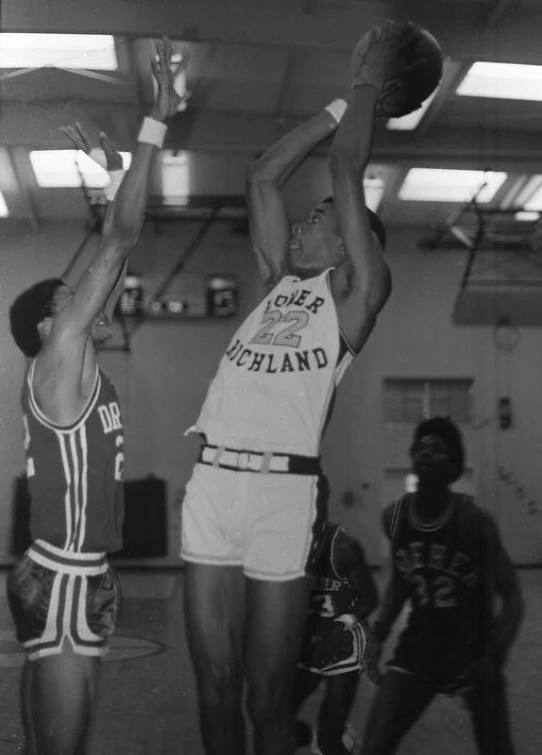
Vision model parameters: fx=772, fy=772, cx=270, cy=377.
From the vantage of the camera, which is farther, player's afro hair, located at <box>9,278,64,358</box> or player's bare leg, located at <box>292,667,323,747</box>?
player's bare leg, located at <box>292,667,323,747</box>

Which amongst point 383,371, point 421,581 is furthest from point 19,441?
point 421,581

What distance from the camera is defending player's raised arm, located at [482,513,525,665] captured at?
1604 mm

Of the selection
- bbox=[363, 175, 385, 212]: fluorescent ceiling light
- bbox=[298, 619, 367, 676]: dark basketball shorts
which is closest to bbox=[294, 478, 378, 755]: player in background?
bbox=[298, 619, 367, 676]: dark basketball shorts

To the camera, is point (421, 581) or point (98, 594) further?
point (421, 581)

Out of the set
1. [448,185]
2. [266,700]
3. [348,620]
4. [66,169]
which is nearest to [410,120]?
[448,185]

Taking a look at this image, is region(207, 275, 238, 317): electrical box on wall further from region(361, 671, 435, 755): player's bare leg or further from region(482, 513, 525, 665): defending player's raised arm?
region(361, 671, 435, 755): player's bare leg

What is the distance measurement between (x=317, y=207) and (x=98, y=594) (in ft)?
2.80

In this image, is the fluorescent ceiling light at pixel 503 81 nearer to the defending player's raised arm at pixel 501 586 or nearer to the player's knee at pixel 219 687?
the defending player's raised arm at pixel 501 586

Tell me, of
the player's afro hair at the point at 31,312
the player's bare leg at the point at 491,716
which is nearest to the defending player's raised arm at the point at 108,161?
the player's afro hair at the point at 31,312

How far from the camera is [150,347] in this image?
1.64 meters

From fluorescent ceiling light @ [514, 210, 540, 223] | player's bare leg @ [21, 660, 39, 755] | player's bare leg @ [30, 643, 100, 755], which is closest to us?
player's bare leg @ [30, 643, 100, 755]

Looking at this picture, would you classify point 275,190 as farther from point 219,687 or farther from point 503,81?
point 219,687

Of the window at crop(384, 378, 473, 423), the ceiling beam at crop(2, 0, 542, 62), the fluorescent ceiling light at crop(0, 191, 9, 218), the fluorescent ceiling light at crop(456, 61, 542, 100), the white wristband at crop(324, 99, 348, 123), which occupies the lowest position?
the window at crop(384, 378, 473, 423)

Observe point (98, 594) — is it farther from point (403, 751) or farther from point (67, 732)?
point (403, 751)
